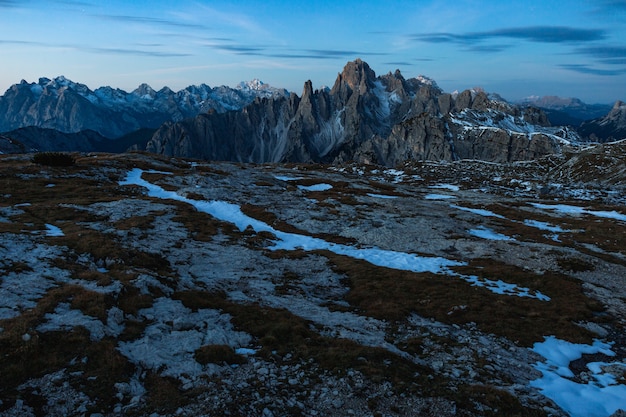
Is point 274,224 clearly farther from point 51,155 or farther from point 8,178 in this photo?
point 51,155

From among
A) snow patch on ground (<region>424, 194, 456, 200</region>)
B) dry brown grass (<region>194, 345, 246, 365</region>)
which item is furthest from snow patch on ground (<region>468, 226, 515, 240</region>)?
dry brown grass (<region>194, 345, 246, 365</region>)

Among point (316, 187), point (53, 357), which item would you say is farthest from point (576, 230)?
point (53, 357)

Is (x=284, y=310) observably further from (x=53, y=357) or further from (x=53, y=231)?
(x=53, y=231)

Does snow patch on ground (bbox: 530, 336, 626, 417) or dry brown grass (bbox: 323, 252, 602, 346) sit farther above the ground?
snow patch on ground (bbox: 530, 336, 626, 417)

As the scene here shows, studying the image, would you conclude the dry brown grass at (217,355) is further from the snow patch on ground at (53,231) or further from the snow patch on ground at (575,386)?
the snow patch on ground at (53,231)

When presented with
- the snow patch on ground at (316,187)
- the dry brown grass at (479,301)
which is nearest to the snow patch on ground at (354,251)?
the dry brown grass at (479,301)

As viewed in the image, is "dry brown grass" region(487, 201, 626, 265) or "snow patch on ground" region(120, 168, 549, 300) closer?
"snow patch on ground" region(120, 168, 549, 300)

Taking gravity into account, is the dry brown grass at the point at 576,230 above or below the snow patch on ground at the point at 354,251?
below

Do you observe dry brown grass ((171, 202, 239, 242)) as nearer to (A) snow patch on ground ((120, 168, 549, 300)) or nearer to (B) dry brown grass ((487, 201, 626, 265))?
(A) snow patch on ground ((120, 168, 549, 300))

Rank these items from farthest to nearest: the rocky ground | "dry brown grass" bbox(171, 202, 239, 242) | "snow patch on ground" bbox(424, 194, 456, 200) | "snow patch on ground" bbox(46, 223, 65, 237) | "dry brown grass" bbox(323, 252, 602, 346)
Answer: "snow patch on ground" bbox(424, 194, 456, 200) → "dry brown grass" bbox(171, 202, 239, 242) → "snow patch on ground" bbox(46, 223, 65, 237) → "dry brown grass" bbox(323, 252, 602, 346) → the rocky ground
